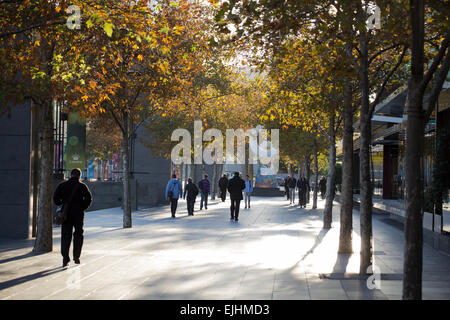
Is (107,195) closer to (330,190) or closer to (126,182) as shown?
(126,182)

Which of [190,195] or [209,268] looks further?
[190,195]

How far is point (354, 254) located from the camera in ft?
42.0

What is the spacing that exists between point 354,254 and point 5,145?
9.58 metres

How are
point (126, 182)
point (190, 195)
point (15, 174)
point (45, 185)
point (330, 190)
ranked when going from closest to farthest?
point (45, 185) < point (15, 174) < point (330, 190) < point (126, 182) < point (190, 195)

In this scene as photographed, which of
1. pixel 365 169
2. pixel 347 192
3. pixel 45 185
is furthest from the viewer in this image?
pixel 347 192

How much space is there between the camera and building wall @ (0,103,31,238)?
15750 mm

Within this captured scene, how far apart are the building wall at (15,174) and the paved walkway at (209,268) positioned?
95 cm

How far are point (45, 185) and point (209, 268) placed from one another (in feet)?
14.1

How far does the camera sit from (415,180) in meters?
5.97

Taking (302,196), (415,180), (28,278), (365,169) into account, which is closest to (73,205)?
(28,278)

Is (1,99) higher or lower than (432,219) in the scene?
higher

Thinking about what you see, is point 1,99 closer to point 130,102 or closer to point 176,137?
point 130,102

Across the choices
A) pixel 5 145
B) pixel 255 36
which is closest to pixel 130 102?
pixel 5 145

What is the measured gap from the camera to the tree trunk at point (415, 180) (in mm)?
5914
